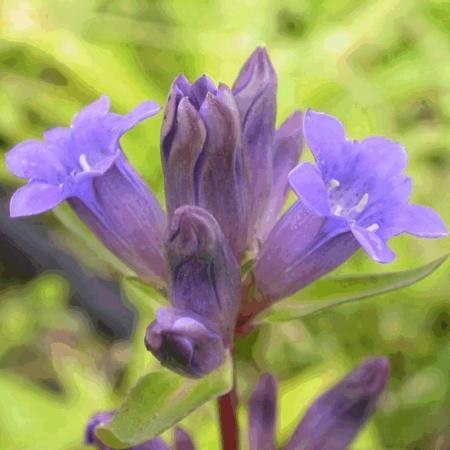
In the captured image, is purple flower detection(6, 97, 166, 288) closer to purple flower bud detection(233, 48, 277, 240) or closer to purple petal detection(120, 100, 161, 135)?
purple petal detection(120, 100, 161, 135)

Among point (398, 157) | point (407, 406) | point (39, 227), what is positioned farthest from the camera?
point (39, 227)

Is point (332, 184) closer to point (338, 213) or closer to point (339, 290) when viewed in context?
point (338, 213)

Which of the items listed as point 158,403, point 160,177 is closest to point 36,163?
point 158,403

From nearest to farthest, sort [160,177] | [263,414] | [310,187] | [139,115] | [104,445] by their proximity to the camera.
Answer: [310,187] < [139,115] < [104,445] < [263,414] < [160,177]

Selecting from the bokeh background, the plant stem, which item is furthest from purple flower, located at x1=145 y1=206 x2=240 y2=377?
the bokeh background

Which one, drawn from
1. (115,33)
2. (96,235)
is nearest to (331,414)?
(96,235)

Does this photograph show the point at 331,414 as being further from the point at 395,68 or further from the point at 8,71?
the point at 8,71
